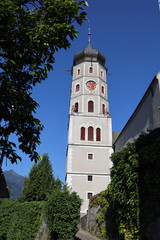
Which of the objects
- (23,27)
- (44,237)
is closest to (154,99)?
(44,237)

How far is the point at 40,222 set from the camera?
1230cm

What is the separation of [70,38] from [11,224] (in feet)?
44.2

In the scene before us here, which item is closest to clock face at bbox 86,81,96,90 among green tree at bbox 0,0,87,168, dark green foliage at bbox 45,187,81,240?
dark green foliage at bbox 45,187,81,240

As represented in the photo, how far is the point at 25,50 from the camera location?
5.92 metres

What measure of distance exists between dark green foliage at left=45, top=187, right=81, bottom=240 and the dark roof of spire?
31240mm

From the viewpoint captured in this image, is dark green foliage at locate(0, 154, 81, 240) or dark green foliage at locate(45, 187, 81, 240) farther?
dark green foliage at locate(0, 154, 81, 240)

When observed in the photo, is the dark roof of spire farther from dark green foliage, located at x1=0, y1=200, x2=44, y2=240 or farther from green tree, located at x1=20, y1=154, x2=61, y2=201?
dark green foliage, located at x1=0, y1=200, x2=44, y2=240

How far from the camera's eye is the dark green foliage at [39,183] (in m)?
27.1

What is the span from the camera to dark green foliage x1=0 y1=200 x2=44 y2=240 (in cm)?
1253

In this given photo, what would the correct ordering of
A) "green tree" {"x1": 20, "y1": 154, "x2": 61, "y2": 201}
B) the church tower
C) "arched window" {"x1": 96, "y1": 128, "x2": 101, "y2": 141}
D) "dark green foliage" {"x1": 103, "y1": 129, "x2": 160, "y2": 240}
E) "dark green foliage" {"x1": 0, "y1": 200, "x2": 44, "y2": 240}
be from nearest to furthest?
1. "dark green foliage" {"x1": 103, "y1": 129, "x2": 160, "y2": 240}
2. "dark green foliage" {"x1": 0, "y1": 200, "x2": 44, "y2": 240}
3. "green tree" {"x1": 20, "y1": 154, "x2": 61, "y2": 201}
4. the church tower
5. "arched window" {"x1": 96, "y1": 128, "x2": 101, "y2": 141}

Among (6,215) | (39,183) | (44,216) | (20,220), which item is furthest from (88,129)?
(44,216)

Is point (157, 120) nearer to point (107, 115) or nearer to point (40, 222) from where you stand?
point (40, 222)

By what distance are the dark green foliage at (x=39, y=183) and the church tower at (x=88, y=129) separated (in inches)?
99.9

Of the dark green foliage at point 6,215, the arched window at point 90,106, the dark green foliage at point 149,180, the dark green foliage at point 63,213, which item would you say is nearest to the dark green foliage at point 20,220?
the dark green foliage at point 6,215
